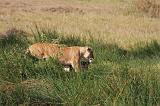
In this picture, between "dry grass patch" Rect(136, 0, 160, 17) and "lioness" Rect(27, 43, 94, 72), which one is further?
"dry grass patch" Rect(136, 0, 160, 17)

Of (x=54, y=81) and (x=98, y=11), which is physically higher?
(x=54, y=81)

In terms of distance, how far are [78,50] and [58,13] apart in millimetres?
11958

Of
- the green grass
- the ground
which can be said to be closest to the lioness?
the green grass

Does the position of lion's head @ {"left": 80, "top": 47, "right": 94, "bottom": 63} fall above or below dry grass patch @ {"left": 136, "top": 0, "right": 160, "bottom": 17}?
above

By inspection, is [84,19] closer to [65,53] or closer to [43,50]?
[43,50]

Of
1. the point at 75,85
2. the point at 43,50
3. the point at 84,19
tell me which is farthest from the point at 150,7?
the point at 75,85

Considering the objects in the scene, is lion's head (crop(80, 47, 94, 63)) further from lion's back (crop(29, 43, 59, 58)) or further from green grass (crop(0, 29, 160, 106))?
green grass (crop(0, 29, 160, 106))

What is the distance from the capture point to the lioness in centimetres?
841

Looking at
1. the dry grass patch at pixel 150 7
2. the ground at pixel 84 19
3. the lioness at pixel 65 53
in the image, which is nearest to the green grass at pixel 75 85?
the lioness at pixel 65 53

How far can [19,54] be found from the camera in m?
7.34

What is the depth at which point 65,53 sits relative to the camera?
849cm

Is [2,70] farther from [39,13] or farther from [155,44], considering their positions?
[39,13]

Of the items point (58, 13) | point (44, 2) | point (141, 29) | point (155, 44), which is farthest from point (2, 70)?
point (44, 2)

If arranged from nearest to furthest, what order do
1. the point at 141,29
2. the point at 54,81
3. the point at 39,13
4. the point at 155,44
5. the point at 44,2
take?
1. the point at 54,81
2. the point at 155,44
3. the point at 141,29
4. the point at 39,13
5. the point at 44,2
